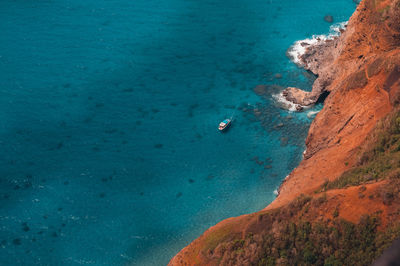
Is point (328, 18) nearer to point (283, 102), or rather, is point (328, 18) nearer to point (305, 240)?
point (283, 102)

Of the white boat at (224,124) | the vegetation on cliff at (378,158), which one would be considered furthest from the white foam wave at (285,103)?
the vegetation on cliff at (378,158)

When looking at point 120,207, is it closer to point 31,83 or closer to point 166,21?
point 31,83

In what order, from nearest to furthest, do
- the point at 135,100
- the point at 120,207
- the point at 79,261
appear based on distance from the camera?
the point at 79,261, the point at 120,207, the point at 135,100

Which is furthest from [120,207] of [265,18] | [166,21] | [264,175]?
[265,18]

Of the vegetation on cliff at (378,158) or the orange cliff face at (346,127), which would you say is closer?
the orange cliff face at (346,127)

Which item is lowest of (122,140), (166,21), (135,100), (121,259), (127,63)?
(121,259)

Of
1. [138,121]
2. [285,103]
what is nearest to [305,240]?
[285,103]

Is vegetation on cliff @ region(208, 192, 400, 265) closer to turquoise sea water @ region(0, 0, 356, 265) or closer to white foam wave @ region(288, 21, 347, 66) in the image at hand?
turquoise sea water @ region(0, 0, 356, 265)

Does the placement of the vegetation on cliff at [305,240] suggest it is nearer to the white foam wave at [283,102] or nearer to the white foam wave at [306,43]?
the white foam wave at [283,102]
